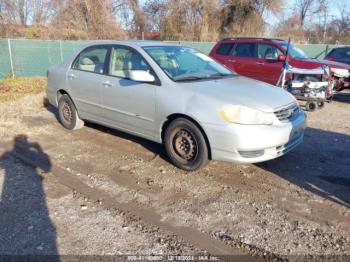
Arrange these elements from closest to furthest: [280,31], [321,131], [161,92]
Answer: [161,92] < [321,131] < [280,31]

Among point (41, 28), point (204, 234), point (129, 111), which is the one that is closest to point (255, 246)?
point (204, 234)

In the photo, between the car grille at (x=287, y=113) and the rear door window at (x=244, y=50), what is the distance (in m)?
5.91

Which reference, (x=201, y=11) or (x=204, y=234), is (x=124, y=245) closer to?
(x=204, y=234)

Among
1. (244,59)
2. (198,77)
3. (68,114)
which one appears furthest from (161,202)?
(244,59)

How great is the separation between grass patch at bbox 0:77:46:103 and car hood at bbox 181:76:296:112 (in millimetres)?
6830

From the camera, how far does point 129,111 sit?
519cm

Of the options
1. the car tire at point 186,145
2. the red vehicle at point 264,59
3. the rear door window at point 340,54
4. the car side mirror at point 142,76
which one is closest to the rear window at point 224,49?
the red vehicle at point 264,59

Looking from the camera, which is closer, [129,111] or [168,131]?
[168,131]

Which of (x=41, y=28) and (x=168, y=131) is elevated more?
(x=41, y=28)

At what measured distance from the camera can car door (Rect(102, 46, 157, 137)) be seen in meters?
4.92

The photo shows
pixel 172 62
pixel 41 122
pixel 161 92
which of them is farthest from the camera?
pixel 41 122

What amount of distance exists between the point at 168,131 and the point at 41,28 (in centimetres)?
1714

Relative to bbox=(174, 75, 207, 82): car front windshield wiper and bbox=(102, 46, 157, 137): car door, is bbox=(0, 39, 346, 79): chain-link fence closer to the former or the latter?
bbox=(102, 46, 157, 137): car door

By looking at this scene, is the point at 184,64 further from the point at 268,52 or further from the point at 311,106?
the point at 268,52
